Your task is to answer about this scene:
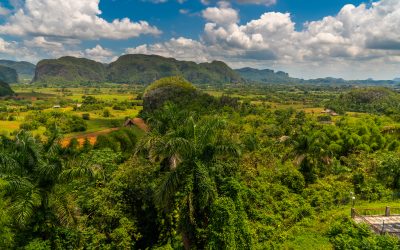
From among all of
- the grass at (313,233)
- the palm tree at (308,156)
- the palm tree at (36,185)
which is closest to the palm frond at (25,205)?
the palm tree at (36,185)

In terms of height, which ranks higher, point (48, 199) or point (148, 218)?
point (48, 199)

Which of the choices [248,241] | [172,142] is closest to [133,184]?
[172,142]

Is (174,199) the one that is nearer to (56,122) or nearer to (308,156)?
(308,156)

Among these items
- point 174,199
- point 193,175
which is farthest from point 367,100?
point 174,199

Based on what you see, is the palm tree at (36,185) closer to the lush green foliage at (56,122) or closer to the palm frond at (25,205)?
the palm frond at (25,205)

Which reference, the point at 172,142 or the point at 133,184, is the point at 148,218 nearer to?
the point at 133,184

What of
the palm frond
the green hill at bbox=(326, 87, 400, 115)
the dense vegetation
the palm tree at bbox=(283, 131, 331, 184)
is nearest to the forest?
the palm frond
